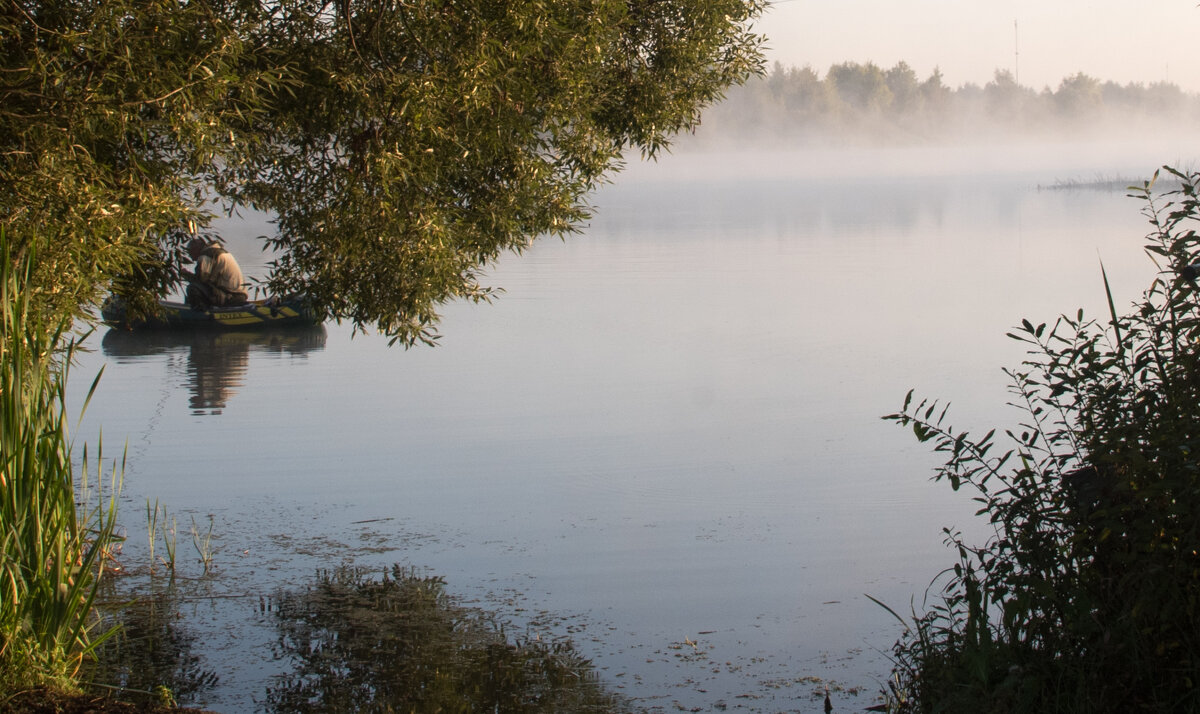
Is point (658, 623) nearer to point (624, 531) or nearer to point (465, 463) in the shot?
point (624, 531)

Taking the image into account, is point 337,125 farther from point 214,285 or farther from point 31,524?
point 214,285

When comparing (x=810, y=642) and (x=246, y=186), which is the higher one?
(x=246, y=186)

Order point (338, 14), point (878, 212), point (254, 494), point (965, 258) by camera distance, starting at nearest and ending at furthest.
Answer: point (338, 14), point (254, 494), point (965, 258), point (878, 212)

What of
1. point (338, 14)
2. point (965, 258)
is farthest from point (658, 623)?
point (965, 258)

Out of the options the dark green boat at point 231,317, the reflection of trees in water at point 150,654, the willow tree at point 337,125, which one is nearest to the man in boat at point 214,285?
the dark green boat at point 231,317

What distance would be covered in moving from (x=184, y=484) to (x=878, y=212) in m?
59.3

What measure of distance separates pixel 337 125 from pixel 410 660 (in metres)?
3.33

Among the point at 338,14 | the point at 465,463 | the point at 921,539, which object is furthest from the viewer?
the point at 465,463

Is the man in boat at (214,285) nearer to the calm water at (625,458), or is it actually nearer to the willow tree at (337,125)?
the calm water at (625,458)

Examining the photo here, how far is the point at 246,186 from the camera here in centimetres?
823

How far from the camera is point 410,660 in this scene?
7336mm

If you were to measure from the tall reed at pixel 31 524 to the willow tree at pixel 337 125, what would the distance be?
839mm

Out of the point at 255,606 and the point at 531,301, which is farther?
the point at 531,301

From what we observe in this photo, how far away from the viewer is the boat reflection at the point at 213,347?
21.1 m
